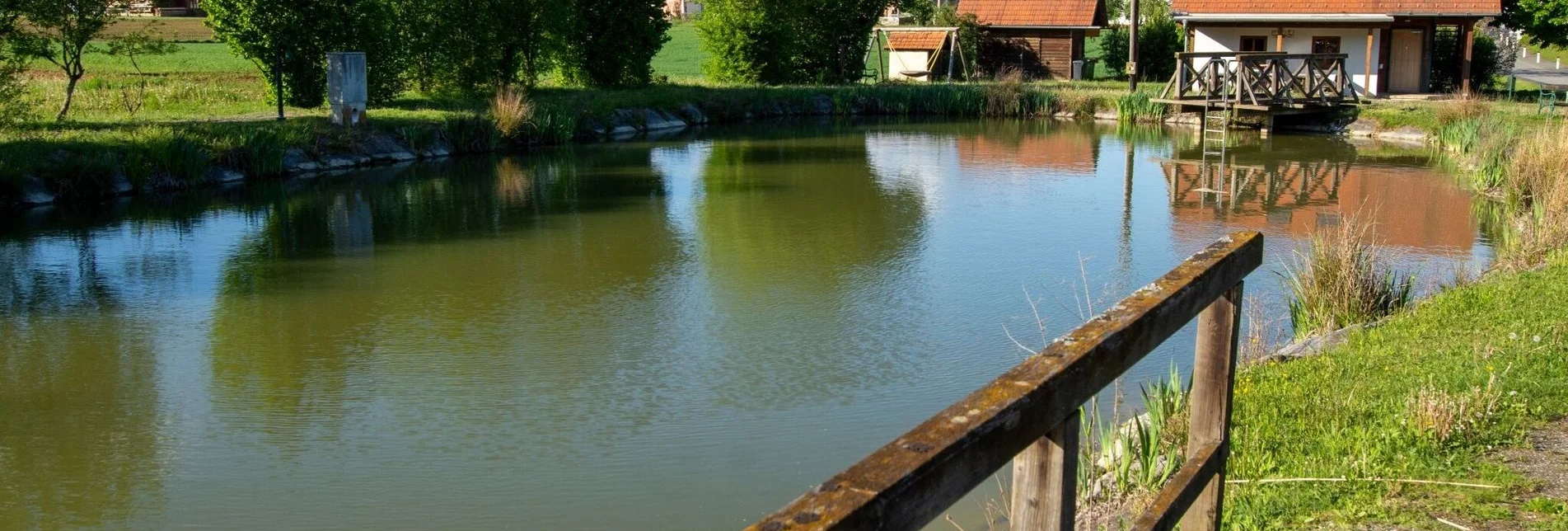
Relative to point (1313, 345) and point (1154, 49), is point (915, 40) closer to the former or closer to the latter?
point (1154, 49)

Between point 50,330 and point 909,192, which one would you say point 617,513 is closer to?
point 50,330

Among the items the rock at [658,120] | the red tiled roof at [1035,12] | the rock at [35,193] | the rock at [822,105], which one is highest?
the red tiled roof at [1035,12]

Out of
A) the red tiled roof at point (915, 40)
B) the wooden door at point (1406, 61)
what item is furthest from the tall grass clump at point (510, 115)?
the wooden door at point (1406, 61)

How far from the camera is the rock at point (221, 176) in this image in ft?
57.1

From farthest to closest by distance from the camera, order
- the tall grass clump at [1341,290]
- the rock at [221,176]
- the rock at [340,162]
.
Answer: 1. the rock at [340,162]
2. the rock at [221,176]
3. the tall grass clump at [1341,290]

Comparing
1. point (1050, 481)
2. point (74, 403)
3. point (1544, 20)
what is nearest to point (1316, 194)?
point (1544, 20)

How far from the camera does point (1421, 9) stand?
27.6m

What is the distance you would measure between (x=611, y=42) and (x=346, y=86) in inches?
402

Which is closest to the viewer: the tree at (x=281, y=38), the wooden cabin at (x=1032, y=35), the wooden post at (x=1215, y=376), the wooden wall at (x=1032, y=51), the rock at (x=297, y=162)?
the wooden post at (x=1215, y=376)

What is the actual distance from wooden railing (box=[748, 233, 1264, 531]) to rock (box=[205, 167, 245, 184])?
16.3m

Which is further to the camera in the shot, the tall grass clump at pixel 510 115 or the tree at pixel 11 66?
the tall grass clump at pixel 510 115

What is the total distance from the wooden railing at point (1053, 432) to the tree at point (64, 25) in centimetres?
1794

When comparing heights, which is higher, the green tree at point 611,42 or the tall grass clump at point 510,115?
the green tree at point 611,42

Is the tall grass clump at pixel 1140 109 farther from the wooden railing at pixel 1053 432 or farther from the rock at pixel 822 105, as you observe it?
the wooden railing at pixel 1053 432
